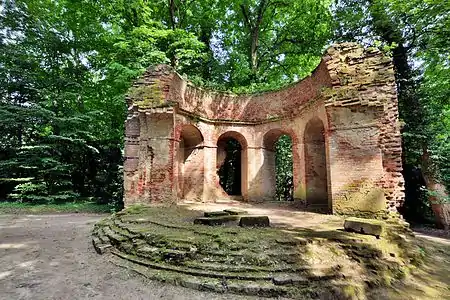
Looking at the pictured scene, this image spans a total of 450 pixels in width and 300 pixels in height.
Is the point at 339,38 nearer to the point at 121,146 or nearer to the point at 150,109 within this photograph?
the point at 150,109

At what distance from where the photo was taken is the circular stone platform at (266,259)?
4301mm

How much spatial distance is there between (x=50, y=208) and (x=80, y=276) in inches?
420

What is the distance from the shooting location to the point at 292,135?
1251 cm

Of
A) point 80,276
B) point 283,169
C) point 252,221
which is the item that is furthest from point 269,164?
point 80,276

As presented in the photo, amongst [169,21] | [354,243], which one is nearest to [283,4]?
[169,21]

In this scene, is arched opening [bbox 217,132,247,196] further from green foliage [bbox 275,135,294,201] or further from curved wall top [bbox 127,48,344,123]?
green foliage [bbox 275,135,294,201]

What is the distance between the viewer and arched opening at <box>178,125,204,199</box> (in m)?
13.2

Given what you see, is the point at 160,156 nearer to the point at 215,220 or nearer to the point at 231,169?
the point at 215,220

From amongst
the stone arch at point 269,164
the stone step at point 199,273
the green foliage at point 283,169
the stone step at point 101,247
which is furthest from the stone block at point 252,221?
the green foliage at point 283,169

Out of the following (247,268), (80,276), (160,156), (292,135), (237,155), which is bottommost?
(80,276)

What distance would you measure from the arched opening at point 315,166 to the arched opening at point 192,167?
512 centimetres

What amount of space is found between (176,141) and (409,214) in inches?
457

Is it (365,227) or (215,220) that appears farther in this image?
(215,220)

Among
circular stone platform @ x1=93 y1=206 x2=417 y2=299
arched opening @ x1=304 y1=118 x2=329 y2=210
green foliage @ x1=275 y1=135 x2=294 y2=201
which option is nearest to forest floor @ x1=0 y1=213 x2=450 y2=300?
circular stone platform @ x1=93 y1=206 x2=417 y2=299
